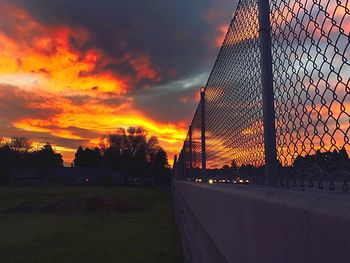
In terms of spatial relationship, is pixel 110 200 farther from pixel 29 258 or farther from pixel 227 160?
pixel 227 160

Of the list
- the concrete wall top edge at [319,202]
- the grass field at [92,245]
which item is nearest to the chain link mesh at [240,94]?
the concrete wall top edge at [319,202]

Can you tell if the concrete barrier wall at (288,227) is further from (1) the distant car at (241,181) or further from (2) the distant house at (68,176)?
(2) the distant house at (68,176)

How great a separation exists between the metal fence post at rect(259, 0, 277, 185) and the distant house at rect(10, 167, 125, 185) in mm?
107946

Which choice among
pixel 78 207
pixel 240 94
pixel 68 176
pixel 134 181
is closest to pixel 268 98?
pixel 240 94

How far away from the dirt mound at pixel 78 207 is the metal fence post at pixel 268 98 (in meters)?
34.4

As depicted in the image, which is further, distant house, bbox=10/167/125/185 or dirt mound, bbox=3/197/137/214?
distant house, bbox=10/167/125/185

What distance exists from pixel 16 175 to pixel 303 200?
126 metres

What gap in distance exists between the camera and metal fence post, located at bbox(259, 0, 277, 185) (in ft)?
10.3

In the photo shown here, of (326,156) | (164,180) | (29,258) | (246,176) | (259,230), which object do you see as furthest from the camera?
(164,180)

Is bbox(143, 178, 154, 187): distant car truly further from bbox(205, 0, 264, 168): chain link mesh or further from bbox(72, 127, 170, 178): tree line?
bbox(205, 0, 264, 168): chain link mesh

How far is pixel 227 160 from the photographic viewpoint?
6.30 metres

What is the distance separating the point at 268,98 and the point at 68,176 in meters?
122

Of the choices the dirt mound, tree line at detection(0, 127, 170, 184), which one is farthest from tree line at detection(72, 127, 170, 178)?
the dirt mound

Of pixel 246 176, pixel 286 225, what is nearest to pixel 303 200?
pixel 286 225
